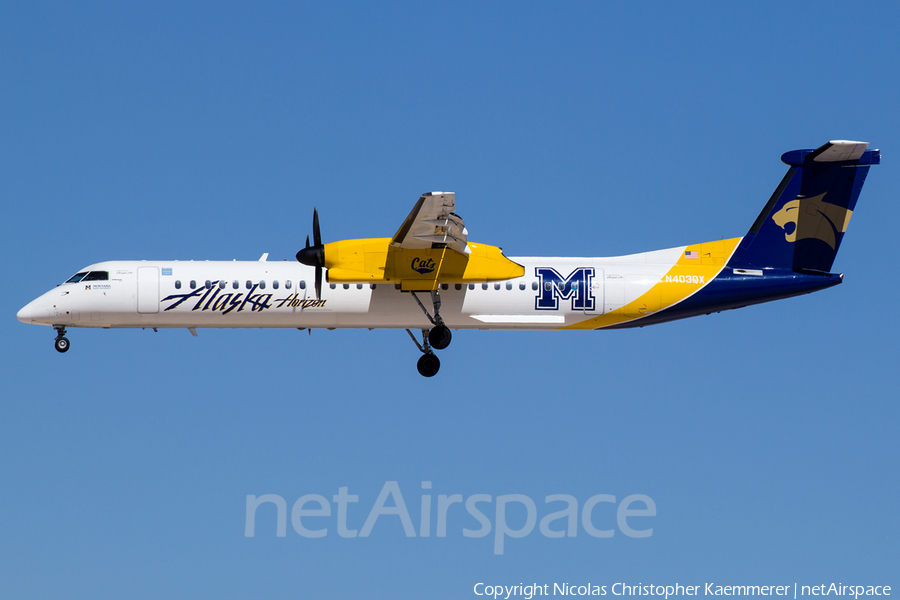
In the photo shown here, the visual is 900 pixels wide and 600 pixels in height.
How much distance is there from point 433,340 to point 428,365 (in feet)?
2.40

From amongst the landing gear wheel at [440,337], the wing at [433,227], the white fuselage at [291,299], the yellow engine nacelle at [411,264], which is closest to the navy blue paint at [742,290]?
the white fuselage at [291,299]

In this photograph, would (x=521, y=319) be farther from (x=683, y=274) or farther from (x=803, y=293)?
(x=803, y=293)

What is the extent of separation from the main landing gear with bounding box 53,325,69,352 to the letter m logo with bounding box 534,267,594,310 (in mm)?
11053

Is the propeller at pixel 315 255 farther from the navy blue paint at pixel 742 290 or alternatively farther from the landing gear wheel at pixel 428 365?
the navy blue paint at pixel 742 290

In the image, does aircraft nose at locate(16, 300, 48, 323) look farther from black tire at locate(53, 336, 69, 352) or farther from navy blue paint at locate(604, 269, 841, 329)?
navy blue paint at locate(604, 269, 841, 329)

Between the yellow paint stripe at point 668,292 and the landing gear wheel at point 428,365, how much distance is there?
3185 mm

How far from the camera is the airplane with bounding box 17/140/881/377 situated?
23094 millimetres

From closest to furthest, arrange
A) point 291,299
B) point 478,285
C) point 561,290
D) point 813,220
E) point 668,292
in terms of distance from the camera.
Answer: point 291,299
point 478,285
point 561,290
point 668,292
point 813,220

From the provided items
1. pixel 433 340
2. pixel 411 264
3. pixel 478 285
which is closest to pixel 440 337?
pixel 433 340

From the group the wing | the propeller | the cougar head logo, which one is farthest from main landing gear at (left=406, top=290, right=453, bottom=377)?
the cougar head logo

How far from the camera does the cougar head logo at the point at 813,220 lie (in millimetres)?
24484

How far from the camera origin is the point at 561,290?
78.1ft

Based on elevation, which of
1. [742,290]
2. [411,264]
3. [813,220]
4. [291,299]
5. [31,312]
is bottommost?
[31,312]

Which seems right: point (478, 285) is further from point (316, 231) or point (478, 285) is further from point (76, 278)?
point (76, 278)
